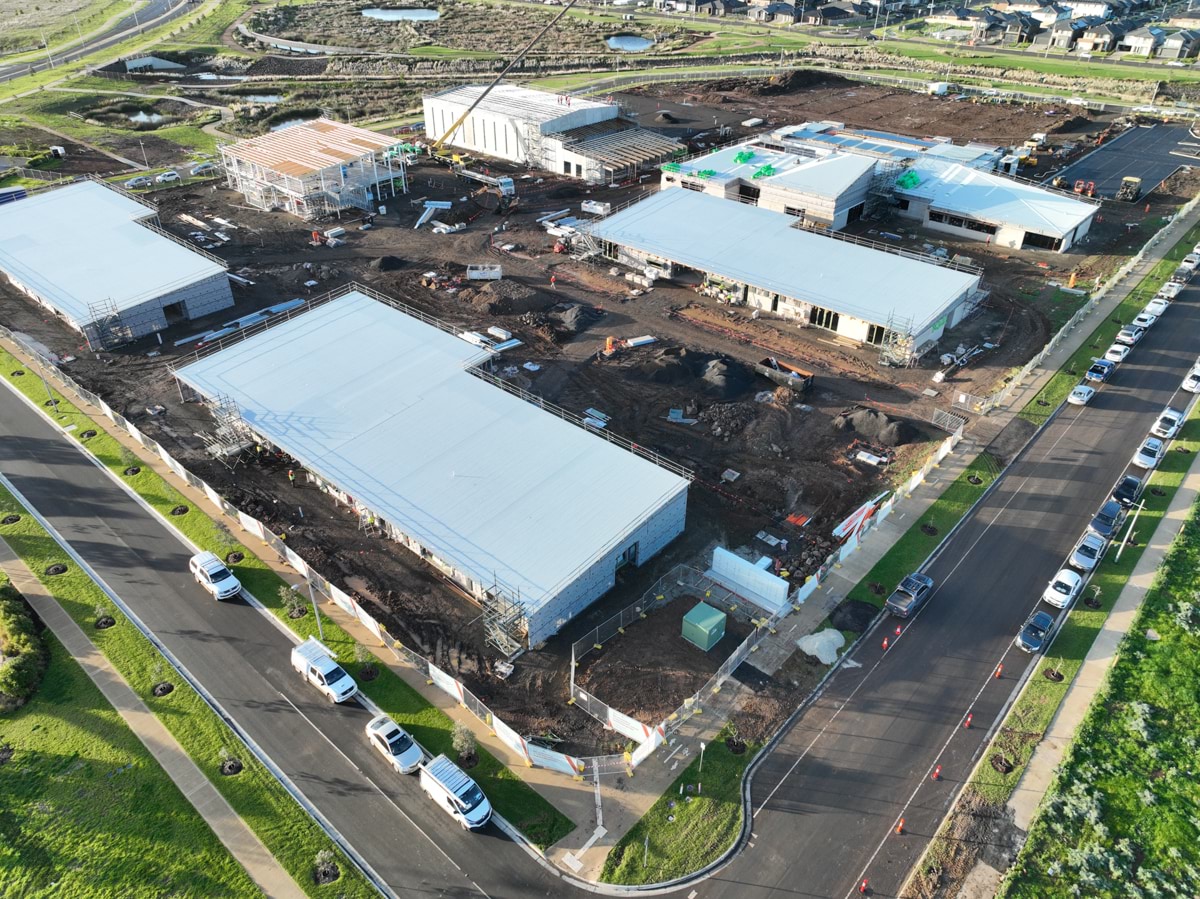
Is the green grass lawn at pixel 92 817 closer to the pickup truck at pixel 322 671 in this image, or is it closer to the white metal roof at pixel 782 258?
the pickup truck at pixel 322 671

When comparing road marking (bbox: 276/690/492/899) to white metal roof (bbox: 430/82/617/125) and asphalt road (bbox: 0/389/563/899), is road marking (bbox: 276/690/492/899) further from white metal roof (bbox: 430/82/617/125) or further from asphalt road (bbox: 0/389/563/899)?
white metal roof (bbox: 430/82/617/125)

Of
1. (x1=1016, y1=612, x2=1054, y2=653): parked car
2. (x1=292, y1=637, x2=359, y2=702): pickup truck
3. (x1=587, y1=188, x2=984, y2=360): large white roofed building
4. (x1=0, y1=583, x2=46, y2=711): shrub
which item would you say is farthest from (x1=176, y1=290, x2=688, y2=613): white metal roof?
(x1=587, y1=188, x2=984, y2=360): large white roofed building

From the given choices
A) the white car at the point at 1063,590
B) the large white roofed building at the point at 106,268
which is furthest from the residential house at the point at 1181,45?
the large white roofed building at the point at 106,268

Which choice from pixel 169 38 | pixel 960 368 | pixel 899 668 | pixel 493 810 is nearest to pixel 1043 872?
pixel 899 668

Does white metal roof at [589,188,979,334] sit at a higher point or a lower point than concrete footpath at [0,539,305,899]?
higher

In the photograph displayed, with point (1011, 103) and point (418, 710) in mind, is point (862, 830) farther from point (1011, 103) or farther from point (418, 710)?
point (1011, 103)

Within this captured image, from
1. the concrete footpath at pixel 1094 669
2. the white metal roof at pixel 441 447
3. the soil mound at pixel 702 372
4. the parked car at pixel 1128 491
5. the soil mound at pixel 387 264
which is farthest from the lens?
the soil mound at pixel 387 264

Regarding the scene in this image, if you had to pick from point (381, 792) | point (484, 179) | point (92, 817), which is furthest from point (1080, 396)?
point (484, 179)

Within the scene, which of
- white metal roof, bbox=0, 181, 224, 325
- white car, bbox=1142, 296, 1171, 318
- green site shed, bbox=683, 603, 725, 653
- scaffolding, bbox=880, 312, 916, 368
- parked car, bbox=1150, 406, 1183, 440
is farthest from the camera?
white car, bbox=1142, 296, 1171, 318
